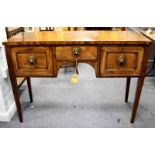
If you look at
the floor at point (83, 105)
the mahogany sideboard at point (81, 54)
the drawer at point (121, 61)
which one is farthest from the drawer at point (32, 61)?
the floor at point (83, 105)

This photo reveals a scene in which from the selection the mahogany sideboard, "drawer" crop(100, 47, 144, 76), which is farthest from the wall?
"drawer" crop(100, 47, 144, 76)

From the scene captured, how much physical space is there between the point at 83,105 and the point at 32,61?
2.49 feet

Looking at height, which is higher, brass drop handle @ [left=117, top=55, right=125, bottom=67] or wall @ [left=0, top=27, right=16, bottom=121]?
brass drop handle @ [left=117, top=55, right=125, bottom=67]

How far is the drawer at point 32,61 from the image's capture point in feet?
3.86

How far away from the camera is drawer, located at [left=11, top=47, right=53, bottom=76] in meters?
1.18

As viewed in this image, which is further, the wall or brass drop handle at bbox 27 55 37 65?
the wall

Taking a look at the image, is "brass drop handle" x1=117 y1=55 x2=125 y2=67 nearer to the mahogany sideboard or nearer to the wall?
the mahogany sideboard

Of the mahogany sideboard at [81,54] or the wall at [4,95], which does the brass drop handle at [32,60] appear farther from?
the wall at [4,95]

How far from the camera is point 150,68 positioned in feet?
8.31

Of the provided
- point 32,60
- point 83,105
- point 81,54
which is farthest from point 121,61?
point 83,105

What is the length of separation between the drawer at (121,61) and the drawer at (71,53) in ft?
0.22

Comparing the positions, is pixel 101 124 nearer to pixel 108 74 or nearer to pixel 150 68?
pixel 108 74

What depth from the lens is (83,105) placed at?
1742 millimetres
